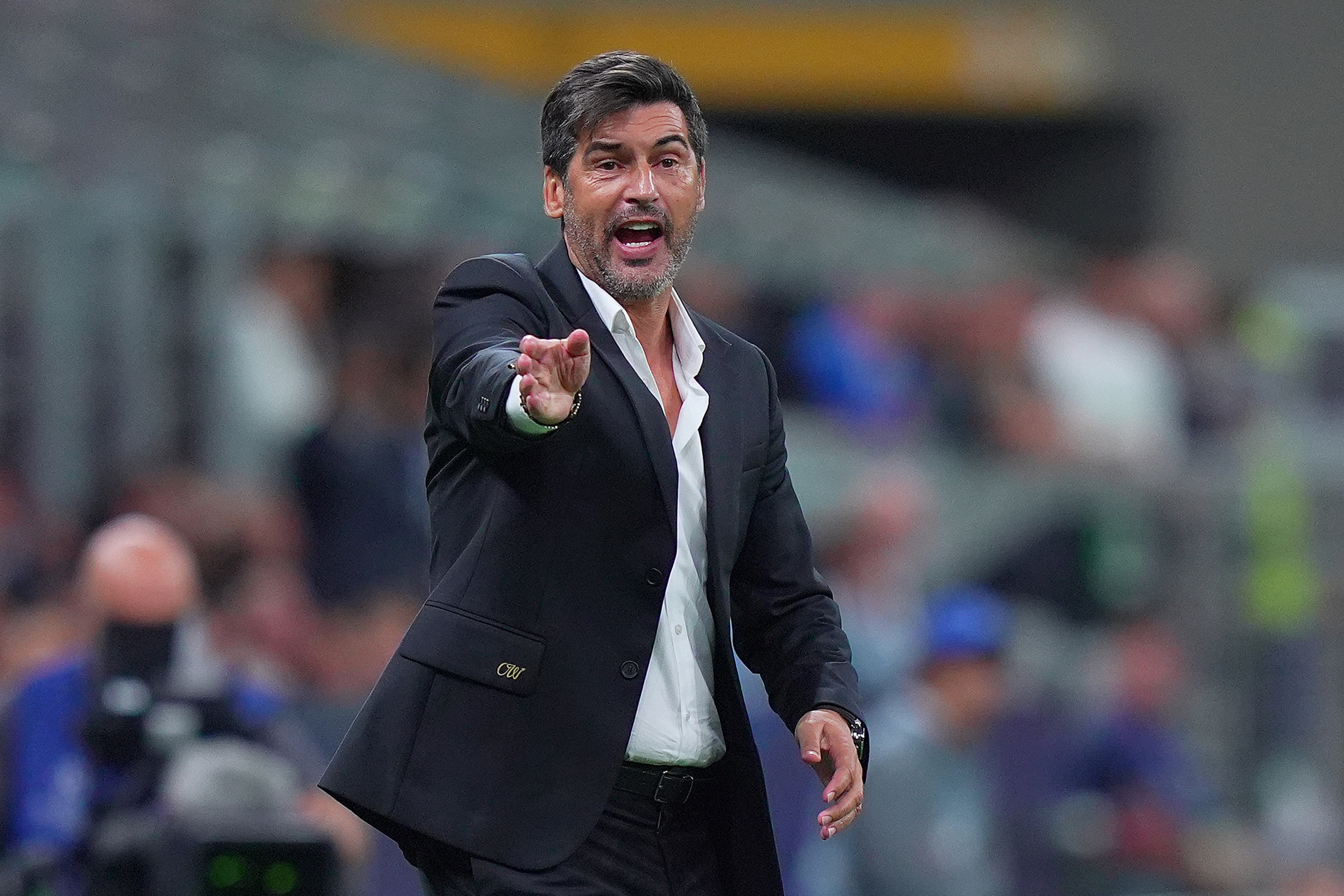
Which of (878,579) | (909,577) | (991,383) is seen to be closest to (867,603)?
(878,579)

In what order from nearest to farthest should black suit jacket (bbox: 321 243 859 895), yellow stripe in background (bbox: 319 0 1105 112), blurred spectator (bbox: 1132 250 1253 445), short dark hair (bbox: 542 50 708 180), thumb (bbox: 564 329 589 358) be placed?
thumb (bbox: 564 329 589 358)
black suit jacket (bbox: 321 243 859 895)
short dark hair (bbox: 542 50 708 180)
blurred spectator (bbox: 1132 250 1253 445)
yellow stripe in background (bbox: 319 0 1105 112)

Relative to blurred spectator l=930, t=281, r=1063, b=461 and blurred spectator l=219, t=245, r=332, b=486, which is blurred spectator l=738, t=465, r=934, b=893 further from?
blurred spectator l=219, t=245, r=332, b=486

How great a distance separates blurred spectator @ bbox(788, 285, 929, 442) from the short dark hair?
832 centimetres

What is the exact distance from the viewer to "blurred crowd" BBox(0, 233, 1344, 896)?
7555 mm

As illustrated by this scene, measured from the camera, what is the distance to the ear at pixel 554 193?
3.67 meters

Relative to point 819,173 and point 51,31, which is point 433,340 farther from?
point 819,173

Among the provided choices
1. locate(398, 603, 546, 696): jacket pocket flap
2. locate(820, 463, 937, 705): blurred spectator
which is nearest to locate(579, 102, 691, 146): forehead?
locate(398, 603, 546, 696): jacket pocket flap

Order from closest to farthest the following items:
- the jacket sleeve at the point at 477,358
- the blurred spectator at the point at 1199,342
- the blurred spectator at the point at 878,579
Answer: the jacket sleeve at the point at 477,358 < the blurred spectator at the point at 878,579 < the blurred spectator at the point at 1199,342

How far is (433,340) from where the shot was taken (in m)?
3.63

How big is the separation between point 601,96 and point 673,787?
1.03 m

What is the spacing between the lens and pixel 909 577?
1110 cm

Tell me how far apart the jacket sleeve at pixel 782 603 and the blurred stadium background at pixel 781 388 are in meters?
2.22

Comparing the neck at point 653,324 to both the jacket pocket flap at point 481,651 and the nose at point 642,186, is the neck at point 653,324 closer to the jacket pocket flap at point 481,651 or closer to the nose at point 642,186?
the nose at point 642,186

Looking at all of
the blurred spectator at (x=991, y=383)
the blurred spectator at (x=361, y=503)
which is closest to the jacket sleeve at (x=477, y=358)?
the blurred spectator at (x=361, y=503)
